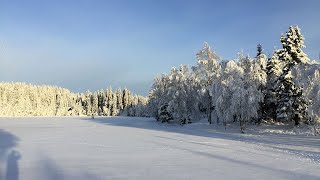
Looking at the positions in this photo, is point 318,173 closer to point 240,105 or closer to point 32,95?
point 240,105

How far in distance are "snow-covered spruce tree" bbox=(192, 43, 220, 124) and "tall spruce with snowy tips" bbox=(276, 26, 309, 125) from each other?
37.4ft

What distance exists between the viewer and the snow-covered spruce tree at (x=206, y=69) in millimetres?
57844

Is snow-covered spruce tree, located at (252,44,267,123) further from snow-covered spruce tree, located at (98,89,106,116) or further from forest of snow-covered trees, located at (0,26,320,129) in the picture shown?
snow-covered spruce tree, located at (98,89,106,116)

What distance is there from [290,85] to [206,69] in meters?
18.2

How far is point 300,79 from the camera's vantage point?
3278 cm

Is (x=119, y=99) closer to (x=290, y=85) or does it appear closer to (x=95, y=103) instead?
(x=95, y=103)

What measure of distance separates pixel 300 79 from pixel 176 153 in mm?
15699

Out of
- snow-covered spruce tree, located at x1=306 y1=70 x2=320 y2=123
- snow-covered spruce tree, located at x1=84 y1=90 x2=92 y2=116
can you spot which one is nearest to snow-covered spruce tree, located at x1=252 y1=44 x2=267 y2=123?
snow-covered spruce tree, located at x1=306 y1=70 x2=320 y2=123

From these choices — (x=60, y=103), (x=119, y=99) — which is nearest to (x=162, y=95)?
(x=119, y=99)

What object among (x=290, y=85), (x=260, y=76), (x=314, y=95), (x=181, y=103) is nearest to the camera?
(x=314, y=95)

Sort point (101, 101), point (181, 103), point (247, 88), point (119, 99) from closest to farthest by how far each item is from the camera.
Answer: point (247, 88), point (181, 103), point (119, 99), point (101, 101)

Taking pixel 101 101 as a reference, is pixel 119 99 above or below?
above

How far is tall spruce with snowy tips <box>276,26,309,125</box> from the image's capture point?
4259 cm

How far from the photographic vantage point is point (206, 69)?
59.6m
